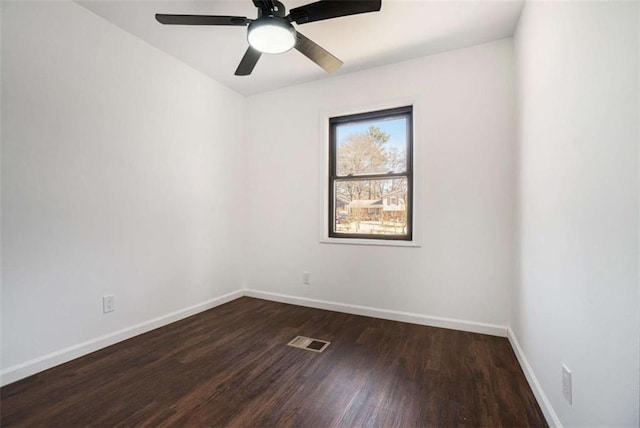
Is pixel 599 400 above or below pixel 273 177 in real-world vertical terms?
below

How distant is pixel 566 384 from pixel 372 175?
226cm

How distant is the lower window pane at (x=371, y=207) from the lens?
300 cm

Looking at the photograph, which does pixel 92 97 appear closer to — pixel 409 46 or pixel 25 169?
pixel 25 169

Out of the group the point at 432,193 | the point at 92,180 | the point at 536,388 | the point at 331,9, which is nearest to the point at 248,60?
the point at 331,9

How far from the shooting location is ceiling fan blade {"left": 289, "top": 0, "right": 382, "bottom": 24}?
1604mm

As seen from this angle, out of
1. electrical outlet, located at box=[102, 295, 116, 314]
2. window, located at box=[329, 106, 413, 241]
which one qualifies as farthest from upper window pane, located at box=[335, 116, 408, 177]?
electrical outlet, located at box=[102, 295, 116, 314]

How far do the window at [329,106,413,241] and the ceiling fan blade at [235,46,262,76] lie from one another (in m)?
1.24

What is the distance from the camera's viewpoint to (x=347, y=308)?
10.3 ft

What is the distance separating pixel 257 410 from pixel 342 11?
235 cm

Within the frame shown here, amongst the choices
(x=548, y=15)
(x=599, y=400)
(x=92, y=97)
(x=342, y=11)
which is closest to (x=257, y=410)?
(x=599, y=400)

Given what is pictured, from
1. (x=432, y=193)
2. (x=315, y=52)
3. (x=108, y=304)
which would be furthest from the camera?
(x=432, y=193)

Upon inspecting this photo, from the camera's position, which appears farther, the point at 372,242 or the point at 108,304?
the point at 372,242

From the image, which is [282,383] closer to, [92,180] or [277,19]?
[92,180]

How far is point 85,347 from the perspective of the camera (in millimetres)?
2154
